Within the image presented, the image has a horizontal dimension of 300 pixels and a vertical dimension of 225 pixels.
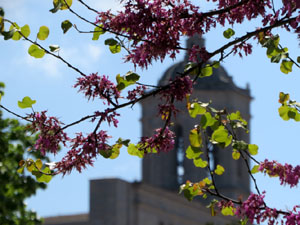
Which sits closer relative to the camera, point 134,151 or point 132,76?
point 132,76

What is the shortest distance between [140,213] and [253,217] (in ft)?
136

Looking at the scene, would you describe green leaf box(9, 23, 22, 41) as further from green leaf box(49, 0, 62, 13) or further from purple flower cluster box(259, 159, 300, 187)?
purple flower cluster box(259, 159, 300, 187)

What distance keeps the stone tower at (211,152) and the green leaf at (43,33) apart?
46.7m

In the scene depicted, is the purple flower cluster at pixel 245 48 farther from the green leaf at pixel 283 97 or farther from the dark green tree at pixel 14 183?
the dark green tree at pixel 14 183

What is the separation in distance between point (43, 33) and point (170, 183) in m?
48.7

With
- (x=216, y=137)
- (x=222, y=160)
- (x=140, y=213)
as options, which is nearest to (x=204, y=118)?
(x=216, y=137)

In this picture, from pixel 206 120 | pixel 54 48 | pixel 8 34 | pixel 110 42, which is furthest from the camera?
pixel 110 42

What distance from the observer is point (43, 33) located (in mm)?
5062

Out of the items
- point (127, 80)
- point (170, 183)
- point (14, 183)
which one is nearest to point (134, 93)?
point (127, 80)

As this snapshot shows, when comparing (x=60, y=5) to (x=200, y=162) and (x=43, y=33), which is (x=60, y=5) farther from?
(x=200, y=162)

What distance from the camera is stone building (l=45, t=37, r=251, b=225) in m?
43.9

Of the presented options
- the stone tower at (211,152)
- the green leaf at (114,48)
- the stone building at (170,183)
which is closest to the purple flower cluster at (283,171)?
the green leaf at (114,48)

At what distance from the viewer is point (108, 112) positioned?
476cm

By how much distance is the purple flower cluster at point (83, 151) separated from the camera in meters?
4.78
